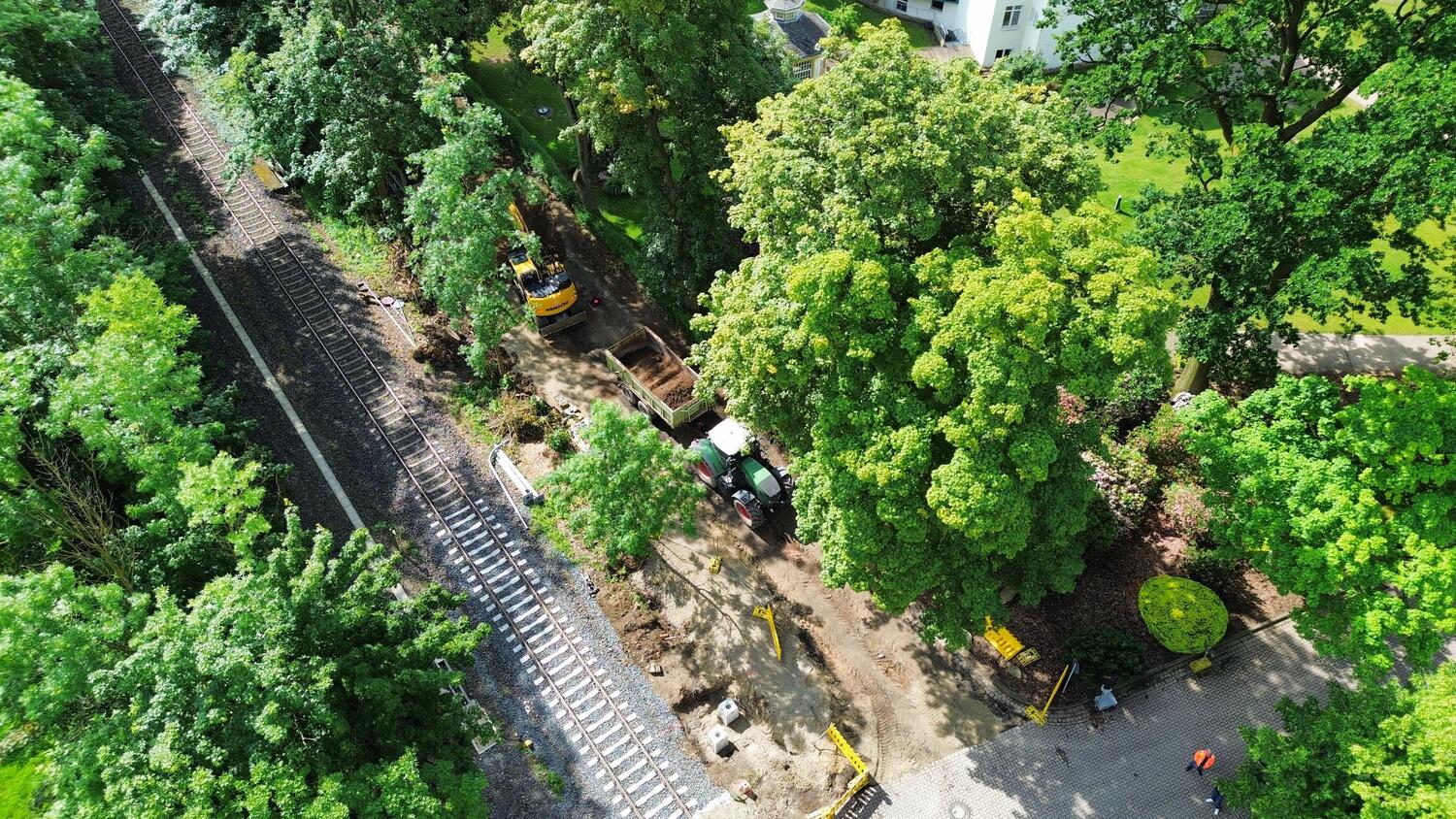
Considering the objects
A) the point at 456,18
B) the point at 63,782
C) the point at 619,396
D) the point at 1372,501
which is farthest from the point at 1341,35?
the point at 63,782

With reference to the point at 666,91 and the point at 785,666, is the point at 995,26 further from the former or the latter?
the point at 785,666

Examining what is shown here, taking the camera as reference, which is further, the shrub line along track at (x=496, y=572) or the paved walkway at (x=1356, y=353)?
the paved walkway at (x=1356, y=353)

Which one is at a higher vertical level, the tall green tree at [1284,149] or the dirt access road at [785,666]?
the tall green tree at [1284,149]

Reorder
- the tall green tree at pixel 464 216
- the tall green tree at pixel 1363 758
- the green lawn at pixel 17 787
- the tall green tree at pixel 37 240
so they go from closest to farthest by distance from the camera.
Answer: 1. the tall green tree at pixel 1363 758
2. the green lawn at pixel 17 787
3. the tall green tree at pixel 37 240
4. the tall green tree at pixel 464 216

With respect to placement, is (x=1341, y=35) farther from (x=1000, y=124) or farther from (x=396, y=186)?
(x=396, y=186)

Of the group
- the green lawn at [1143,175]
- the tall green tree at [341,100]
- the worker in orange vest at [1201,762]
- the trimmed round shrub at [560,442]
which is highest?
the green lawn at [1143,175]

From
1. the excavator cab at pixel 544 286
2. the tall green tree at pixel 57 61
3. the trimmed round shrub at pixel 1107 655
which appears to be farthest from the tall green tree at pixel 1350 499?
the tall green tree at pixel 57 61

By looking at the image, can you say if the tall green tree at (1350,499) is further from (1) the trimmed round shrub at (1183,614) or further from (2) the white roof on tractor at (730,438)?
(2) the white roof on tractor at (730,438)
